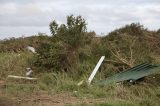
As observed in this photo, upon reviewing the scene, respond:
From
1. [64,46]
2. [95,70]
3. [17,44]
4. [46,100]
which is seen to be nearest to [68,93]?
[46,100]

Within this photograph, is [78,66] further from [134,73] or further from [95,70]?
[134,73]

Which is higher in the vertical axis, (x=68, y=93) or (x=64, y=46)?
(x=64, y=46)

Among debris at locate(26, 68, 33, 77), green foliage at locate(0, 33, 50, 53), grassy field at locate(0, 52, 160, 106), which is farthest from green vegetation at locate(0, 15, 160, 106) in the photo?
green foliage at locate(0, 33, 50, 53)

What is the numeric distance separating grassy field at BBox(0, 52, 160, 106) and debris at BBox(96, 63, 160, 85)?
292 millimetres

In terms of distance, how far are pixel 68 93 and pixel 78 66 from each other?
2.05 metres

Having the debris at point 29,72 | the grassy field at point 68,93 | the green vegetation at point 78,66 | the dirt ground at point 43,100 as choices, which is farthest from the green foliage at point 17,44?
the dirt ground at point 43,100

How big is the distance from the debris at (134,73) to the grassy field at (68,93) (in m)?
0.29

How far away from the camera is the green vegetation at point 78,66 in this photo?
28.2 feet

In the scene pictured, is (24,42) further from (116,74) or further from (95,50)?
(116,74)

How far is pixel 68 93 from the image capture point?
30.1ft

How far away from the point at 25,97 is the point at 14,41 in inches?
358

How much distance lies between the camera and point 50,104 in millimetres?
8070

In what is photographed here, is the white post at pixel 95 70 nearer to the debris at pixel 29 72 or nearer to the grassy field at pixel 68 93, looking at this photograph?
the grassy field at pixel 68 93

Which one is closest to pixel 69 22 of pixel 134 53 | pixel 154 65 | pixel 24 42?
pixel 134 53
